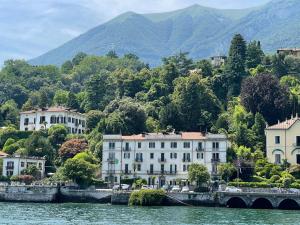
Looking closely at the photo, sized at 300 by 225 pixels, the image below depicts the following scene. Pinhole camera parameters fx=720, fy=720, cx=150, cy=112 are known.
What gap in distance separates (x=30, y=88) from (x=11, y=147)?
206 feet

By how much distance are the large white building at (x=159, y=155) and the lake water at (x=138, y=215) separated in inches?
732

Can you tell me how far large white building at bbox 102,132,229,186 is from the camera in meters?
105

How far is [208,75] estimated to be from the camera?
144 m

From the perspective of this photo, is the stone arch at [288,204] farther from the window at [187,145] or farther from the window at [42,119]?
the window at [42,119]

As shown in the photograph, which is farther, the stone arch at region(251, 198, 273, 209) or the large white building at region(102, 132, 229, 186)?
the large white building at region(102, 132, 229, 186)

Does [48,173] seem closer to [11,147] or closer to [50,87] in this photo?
[11,147]

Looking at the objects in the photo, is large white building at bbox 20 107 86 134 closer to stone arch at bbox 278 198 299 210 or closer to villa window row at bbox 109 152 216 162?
villa window row at bbox 109 152 216 162

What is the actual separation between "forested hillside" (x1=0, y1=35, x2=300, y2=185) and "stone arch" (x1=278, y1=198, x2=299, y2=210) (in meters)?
14.9

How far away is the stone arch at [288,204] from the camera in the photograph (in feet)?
295

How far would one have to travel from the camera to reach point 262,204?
9219 centimetres

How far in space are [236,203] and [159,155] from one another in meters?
18.7

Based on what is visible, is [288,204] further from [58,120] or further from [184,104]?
[58,120]

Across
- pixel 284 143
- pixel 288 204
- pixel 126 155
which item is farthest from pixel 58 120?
pixel 288 204

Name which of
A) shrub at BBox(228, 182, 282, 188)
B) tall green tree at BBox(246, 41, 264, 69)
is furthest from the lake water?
tall green tree at BBox(246, 41, 264, 69)
